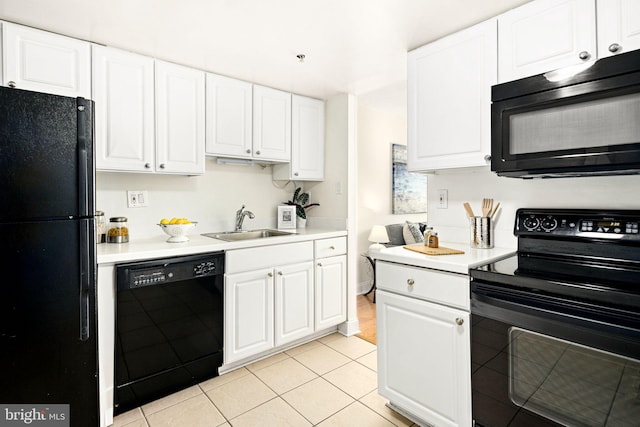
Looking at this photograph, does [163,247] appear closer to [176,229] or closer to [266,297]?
[176,229]

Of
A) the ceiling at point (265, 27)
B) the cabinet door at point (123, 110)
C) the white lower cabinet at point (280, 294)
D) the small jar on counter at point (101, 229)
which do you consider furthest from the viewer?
the white lower cabinet at point (280, 294)

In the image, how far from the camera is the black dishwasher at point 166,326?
1823mm

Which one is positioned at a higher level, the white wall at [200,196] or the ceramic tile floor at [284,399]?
the white wall at [200,196]

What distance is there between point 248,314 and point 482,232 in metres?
1.58

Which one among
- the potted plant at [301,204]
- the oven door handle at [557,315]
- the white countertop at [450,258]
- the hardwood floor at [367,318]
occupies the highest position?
the potted plant at [301,204]

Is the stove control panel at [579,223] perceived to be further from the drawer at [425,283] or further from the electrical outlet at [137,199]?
the electrical outlet at [137,199]

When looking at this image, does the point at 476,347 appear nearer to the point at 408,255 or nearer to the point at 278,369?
the point at 408,255

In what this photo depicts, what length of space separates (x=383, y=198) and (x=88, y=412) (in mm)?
3428

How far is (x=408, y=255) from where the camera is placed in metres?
1.70

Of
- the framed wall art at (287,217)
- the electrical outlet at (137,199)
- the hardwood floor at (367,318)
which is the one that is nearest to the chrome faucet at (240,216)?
the framed wall art at (287,217)

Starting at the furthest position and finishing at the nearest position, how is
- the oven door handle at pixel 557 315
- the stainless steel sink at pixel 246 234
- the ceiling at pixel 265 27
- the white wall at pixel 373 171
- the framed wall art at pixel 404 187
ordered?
the framed wall art at pixel 404 187 → the white wall at pixel 373 171 → the stainless steel sink at pixel 246 234 → the ceiling at pixel 265 27 → the oven door handle at pixel 557 315

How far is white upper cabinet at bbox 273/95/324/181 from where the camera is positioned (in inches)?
114

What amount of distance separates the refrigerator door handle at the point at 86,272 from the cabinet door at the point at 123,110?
0.81 metres

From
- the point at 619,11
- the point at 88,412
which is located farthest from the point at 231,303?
the point at 619,11
